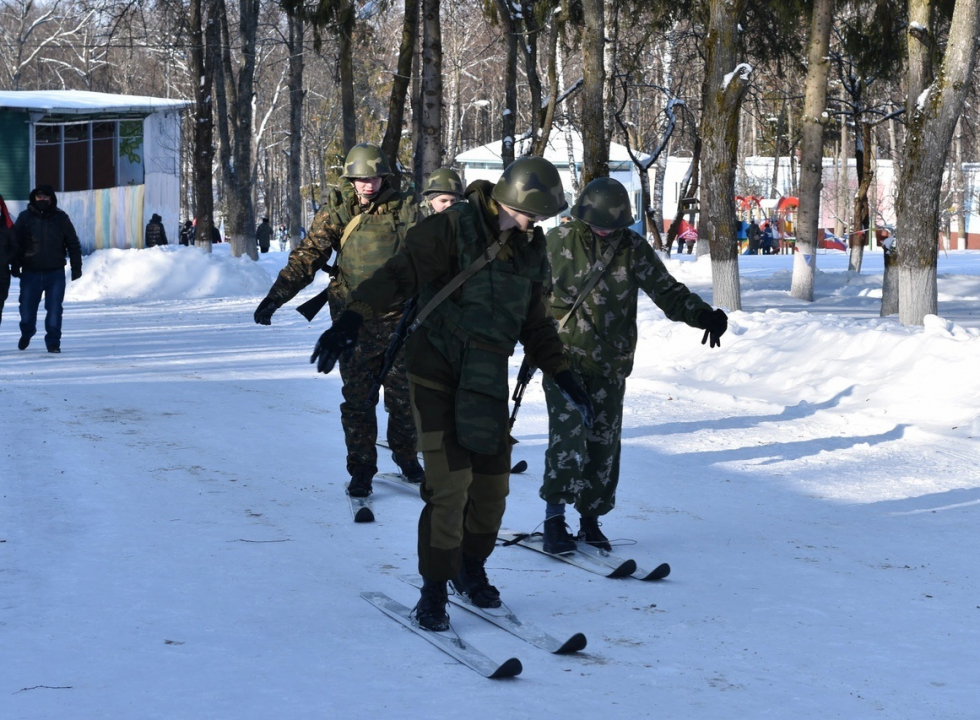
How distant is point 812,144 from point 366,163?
1507 cm

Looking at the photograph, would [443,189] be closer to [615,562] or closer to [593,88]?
[615,562]

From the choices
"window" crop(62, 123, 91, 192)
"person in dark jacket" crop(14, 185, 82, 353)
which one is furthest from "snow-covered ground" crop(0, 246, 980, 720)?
"window" crop(62, 123, 91, 192)

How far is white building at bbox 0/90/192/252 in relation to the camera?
27.6 metres

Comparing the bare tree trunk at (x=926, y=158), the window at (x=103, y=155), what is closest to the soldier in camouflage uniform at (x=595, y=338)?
the bare tree trunk at (x=926, y=158)

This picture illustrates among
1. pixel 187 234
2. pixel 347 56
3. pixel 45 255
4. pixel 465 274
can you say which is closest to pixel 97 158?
pixel 347 56

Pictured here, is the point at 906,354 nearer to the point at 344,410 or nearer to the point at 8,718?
the point at 344,410

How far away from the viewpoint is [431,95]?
1892 centimetres

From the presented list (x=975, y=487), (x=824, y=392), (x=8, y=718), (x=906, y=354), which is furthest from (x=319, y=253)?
(x=906, y=354)

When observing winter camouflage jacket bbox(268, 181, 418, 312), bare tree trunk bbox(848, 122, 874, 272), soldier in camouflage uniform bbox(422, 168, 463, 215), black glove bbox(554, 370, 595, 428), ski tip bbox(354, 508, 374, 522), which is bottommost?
ski tip bbox(354, 508, 374, 522)

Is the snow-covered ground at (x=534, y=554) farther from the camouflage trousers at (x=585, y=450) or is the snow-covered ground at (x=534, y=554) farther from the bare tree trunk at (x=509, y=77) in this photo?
the bare tree trunk at (x=509, y=77)

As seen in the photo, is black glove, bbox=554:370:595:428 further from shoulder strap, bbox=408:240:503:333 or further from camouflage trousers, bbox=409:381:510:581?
shoulder strap, bbox=408:240:503:333

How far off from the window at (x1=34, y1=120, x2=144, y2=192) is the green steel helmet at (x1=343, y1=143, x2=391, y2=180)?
2359 cm

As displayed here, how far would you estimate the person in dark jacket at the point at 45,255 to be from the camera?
13195mm

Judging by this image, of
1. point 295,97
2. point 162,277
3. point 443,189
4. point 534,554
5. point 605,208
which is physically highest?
point 295,97
